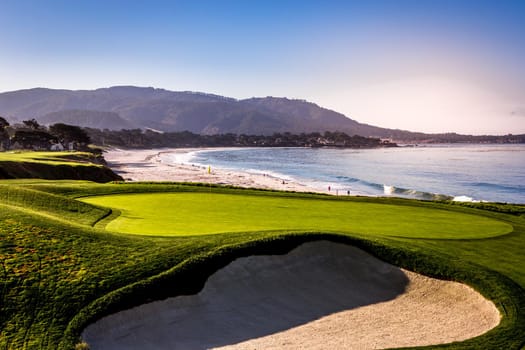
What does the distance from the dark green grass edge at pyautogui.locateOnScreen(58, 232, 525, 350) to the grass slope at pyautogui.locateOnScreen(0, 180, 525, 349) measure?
0.08 feet

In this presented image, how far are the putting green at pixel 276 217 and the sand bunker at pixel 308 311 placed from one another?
3.00 metres

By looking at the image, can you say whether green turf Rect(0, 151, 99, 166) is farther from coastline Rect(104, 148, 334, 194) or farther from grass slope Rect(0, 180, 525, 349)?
grass slope Rect(0, 180, 525, 349)

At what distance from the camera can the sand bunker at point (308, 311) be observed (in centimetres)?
851

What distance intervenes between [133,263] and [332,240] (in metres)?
5.96

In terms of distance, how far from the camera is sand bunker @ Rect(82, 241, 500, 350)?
335 inches

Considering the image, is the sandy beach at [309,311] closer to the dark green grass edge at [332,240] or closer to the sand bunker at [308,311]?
the sand bunker at [308,311]

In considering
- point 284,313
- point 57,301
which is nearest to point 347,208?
point 284,313

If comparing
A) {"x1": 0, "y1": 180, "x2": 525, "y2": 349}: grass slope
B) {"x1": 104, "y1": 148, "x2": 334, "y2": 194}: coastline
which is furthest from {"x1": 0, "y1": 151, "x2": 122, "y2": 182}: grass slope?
{"x1": 0, "y1": 180, "x2": 525, "y2": 349}: grass slope

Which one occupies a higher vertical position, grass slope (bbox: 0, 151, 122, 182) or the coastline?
grass slope (bbox: 0, 151, 122, 182)

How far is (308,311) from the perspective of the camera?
1002 centimetres

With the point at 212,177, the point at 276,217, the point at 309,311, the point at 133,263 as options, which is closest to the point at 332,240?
the point at 309,311

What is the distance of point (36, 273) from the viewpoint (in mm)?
9289

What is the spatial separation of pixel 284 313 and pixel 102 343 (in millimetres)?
4036

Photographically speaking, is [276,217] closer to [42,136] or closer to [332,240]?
[332,240]
